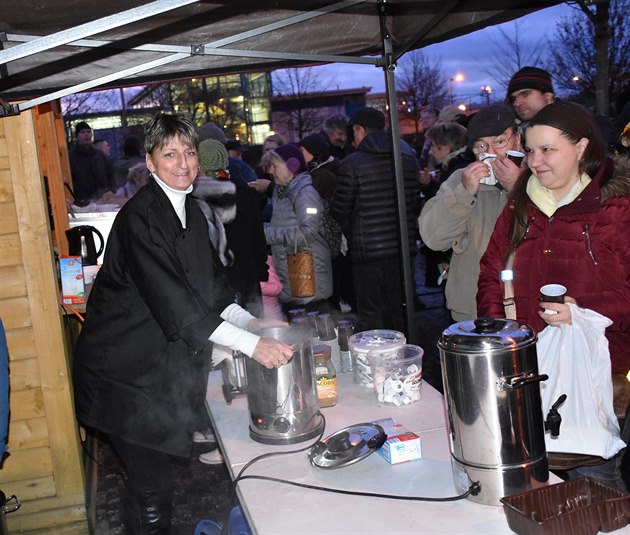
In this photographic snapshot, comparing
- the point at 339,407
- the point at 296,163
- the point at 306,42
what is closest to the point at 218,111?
the point at 296,163

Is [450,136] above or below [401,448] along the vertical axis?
above

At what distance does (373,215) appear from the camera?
557 cm

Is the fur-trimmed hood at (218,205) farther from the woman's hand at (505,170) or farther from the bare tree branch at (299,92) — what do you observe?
the bare tree branch at (299,92)

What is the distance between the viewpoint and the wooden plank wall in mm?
3510

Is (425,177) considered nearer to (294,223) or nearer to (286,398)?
(294,223)

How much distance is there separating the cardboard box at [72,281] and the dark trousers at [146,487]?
1302 millimetres

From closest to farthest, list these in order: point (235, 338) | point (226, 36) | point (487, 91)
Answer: point (235, 338)
point (226, 36)
point (487, 91)

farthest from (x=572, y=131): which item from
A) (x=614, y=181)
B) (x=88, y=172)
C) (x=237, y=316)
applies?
(x=88, y=172)

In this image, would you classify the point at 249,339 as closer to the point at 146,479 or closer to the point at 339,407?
the point at 339,407

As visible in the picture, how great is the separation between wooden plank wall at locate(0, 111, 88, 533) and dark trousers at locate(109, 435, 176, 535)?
100 centimetres

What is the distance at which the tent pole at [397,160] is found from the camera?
384 centimetres

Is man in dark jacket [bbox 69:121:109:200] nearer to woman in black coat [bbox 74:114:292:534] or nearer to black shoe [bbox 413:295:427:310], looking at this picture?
black shoe [bbox 413:295:427:310]

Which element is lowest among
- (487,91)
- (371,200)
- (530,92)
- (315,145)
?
(371,200)

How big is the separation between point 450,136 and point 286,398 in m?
3.72
